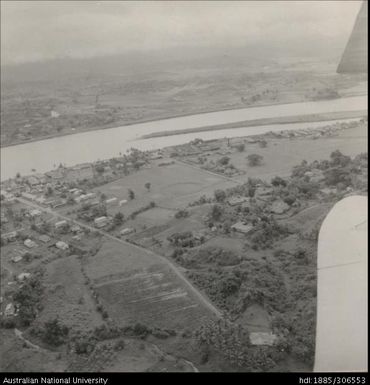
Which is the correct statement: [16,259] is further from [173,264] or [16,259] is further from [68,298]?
[173,264]

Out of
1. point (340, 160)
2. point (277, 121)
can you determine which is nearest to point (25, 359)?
point (340, 160)

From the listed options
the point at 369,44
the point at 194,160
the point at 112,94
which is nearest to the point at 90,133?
the point at 112,94

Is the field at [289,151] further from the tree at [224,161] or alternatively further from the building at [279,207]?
the building at [279,207]

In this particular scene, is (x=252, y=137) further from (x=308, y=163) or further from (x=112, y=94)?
(x=112, y=94)

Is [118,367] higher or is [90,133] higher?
[90,133]

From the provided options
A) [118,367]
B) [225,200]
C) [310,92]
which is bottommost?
[118,367]

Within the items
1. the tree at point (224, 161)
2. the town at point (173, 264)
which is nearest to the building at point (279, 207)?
the town at point (173, 264)
